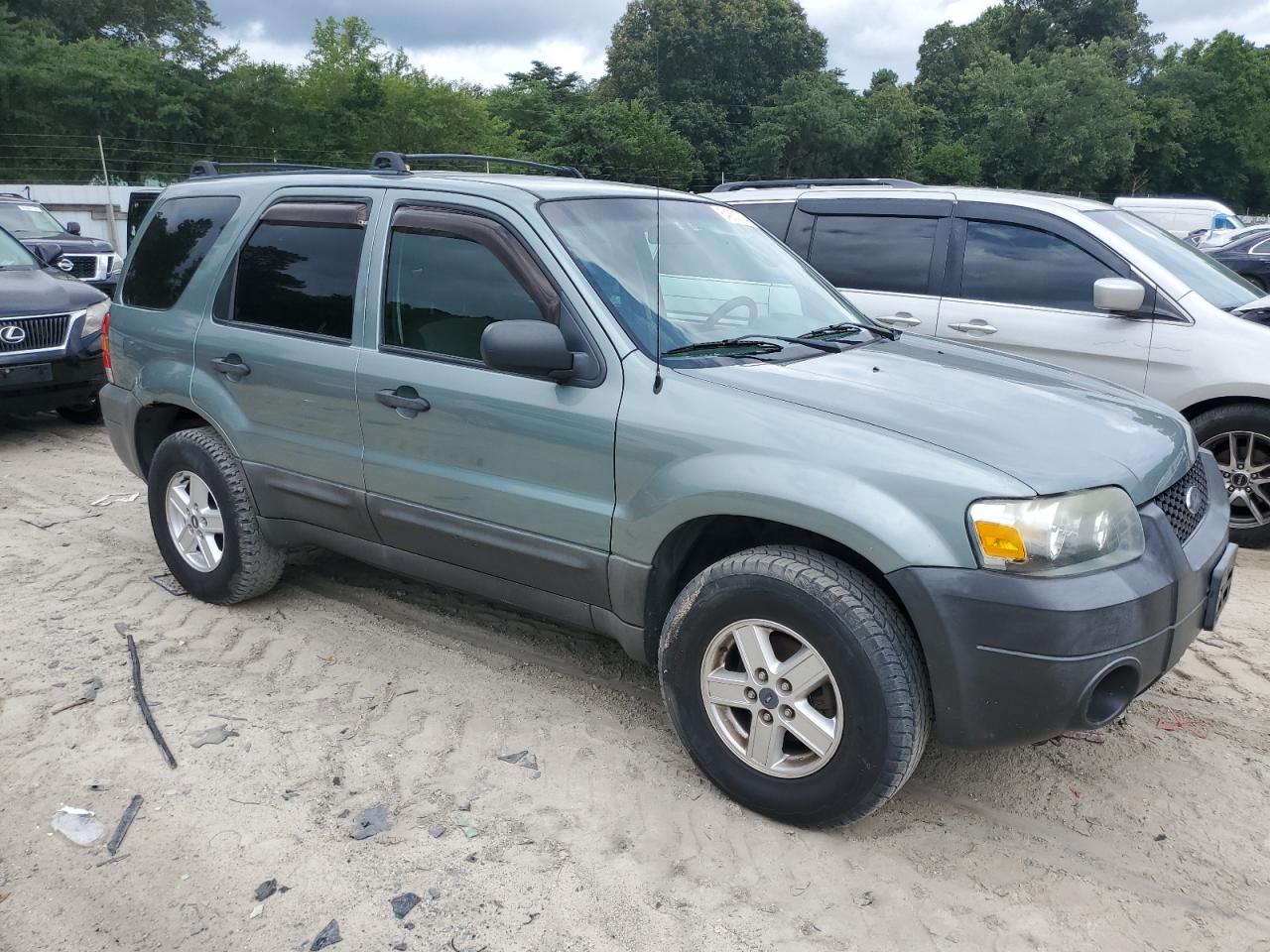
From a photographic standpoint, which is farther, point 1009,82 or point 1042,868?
point 1009,82

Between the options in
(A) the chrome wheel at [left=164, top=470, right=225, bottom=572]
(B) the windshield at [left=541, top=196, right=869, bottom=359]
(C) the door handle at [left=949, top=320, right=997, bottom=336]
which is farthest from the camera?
(C) the door handle at [left=949, top=320, right=997, bottom=336]

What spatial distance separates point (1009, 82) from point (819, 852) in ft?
193

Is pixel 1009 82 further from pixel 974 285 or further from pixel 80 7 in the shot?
pixel 974 285

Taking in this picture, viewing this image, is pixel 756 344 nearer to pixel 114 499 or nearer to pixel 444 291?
pixel 444 291

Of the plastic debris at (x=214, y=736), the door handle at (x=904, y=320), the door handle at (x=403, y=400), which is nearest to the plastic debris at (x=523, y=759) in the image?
the plastic debris at (x=214, y=736)

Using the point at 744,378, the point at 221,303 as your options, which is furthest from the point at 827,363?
the point at 221,303

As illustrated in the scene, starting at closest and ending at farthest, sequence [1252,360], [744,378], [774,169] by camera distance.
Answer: [744,378], [1252,360], [774,169]

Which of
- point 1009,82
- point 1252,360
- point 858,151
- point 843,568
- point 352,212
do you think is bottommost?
point 843,568

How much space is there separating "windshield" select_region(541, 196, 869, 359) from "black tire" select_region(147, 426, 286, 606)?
193 centimetres

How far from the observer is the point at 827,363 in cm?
332

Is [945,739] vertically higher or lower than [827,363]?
lower

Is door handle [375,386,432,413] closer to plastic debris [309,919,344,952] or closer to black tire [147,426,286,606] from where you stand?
black tire [147,426,286,606]

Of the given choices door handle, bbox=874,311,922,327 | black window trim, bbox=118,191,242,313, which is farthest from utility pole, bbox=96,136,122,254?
door handle, bbox=874,311,922,327

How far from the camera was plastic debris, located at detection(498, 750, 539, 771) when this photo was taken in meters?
3.35
